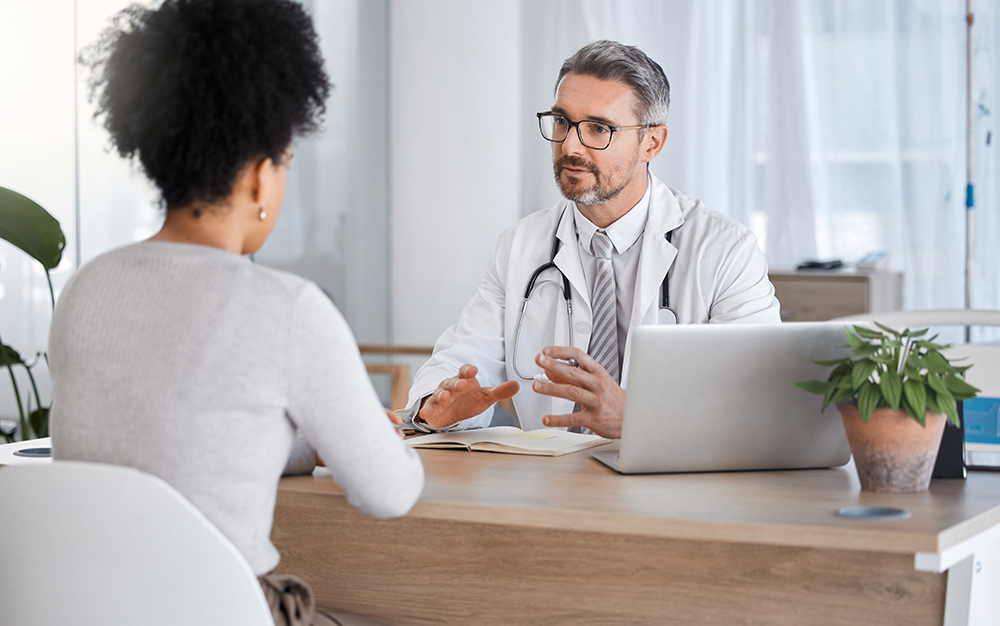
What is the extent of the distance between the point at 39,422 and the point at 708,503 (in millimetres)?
2049

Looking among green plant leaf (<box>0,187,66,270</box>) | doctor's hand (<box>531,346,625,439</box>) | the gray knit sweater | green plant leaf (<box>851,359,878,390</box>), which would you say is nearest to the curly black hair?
the gray knit sweater

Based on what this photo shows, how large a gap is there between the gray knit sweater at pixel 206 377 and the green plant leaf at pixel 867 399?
0.62 m

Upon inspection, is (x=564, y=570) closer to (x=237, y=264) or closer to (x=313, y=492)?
(x=313, y=492)

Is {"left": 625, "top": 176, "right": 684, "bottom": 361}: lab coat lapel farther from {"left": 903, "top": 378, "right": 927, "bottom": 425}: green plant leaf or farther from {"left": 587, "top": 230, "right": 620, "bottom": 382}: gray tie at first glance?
{"left": 903, "top": 378, "right": 927, "bottom": 425}: green plant leaf

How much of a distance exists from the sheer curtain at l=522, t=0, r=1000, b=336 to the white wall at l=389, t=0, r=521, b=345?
58cm

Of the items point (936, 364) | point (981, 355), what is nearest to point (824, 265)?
point (981, 355)

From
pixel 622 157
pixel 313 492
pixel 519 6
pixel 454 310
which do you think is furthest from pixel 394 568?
pixel 519 6

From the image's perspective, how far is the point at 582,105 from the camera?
2189 mm

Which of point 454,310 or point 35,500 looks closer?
point 35,500

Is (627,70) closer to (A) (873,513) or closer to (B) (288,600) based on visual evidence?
(A) (873,513)

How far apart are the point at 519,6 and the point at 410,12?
552 millimetres

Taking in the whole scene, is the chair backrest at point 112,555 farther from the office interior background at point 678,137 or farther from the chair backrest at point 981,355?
the office interior background at point 678,137

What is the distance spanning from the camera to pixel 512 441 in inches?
62.4

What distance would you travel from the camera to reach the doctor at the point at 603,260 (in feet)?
6.90
